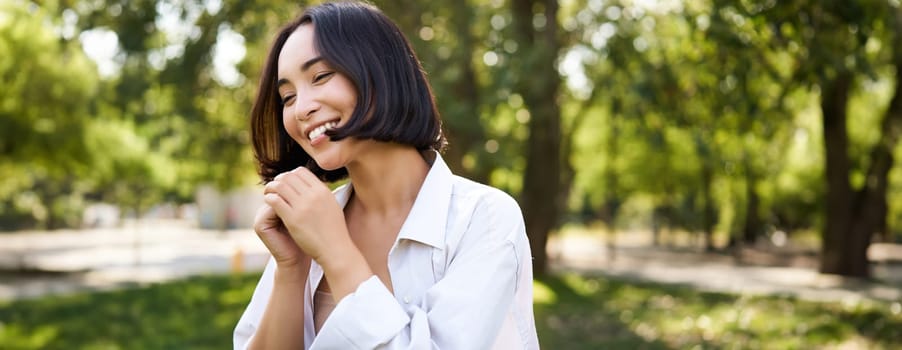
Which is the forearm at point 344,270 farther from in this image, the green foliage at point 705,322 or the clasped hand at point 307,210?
the green foliage at point 705,322

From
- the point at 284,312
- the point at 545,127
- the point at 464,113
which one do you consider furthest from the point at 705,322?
the point at 284,312

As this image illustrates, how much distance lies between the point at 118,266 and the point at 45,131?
20.3 ft

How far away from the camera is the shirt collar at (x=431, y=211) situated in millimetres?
1687

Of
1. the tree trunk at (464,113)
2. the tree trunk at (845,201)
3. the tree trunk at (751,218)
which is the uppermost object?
the tree trunk at (464,113)

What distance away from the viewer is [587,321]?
1204cm

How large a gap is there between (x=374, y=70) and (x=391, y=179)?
0.78 feet

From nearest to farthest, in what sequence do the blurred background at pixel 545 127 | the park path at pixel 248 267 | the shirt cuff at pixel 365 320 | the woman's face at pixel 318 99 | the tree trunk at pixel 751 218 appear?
the shirt cuff at pixel 365 320, the woman's face at pixel 318 99, the blurred background at pixel 545 127, the park path at pixel 248 267, the tree trunk at pixel 751 218

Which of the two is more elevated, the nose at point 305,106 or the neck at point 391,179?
the nose at point 305,106

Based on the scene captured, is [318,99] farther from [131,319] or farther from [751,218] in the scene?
[751,218]

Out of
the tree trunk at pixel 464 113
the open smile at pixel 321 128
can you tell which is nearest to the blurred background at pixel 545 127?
the tree trunk at pixel 464 113

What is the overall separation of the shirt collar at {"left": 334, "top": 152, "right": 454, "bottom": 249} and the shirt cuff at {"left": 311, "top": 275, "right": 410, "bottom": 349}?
6.0 inches

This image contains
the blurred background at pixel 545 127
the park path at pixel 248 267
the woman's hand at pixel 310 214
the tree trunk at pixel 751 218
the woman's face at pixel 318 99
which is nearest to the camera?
the woman's hand at pixel 310 214

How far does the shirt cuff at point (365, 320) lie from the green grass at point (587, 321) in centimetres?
812

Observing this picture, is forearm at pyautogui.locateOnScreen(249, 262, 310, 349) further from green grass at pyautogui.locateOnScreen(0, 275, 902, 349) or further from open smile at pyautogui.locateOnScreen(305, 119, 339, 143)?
green grass at pyautogui.locateOnScreen(0, 275, 902, 349)
